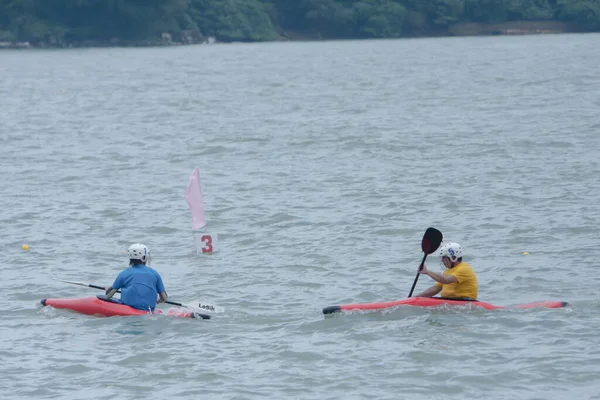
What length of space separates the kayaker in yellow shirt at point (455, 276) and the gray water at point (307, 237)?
37cm

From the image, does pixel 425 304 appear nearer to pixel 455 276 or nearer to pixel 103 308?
pixel 455 276

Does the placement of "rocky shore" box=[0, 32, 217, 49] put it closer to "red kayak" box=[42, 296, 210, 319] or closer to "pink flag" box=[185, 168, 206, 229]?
"pink flag" box=[185, 168, 206, 229]

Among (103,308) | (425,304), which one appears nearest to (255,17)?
(103,308)

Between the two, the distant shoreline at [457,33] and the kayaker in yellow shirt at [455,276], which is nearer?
the kayaker in yellow shirt at [455,276]

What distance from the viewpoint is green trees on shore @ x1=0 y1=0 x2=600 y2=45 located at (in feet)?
388

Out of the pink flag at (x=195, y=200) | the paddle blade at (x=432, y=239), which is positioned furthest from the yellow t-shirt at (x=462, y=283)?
the pink flag at (x=195, y=200)

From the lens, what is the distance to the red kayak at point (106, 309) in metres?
17.6

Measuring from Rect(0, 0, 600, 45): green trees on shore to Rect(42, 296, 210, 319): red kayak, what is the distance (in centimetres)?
10210

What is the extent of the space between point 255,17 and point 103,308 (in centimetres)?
11109

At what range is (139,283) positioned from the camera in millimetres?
17562

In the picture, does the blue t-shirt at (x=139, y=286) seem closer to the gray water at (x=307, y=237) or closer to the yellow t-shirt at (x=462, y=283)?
the gray water at (x=307, y=237)

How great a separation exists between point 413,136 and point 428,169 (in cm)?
804

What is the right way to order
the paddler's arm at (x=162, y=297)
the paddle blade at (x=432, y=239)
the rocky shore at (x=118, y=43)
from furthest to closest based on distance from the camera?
1. the rocky shore at (x=118, y=43)
2. the paddle blade at (x=432, y=239)
3. the paddler's arm at (x=162, y=297)

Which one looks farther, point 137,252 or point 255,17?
point 255,17
